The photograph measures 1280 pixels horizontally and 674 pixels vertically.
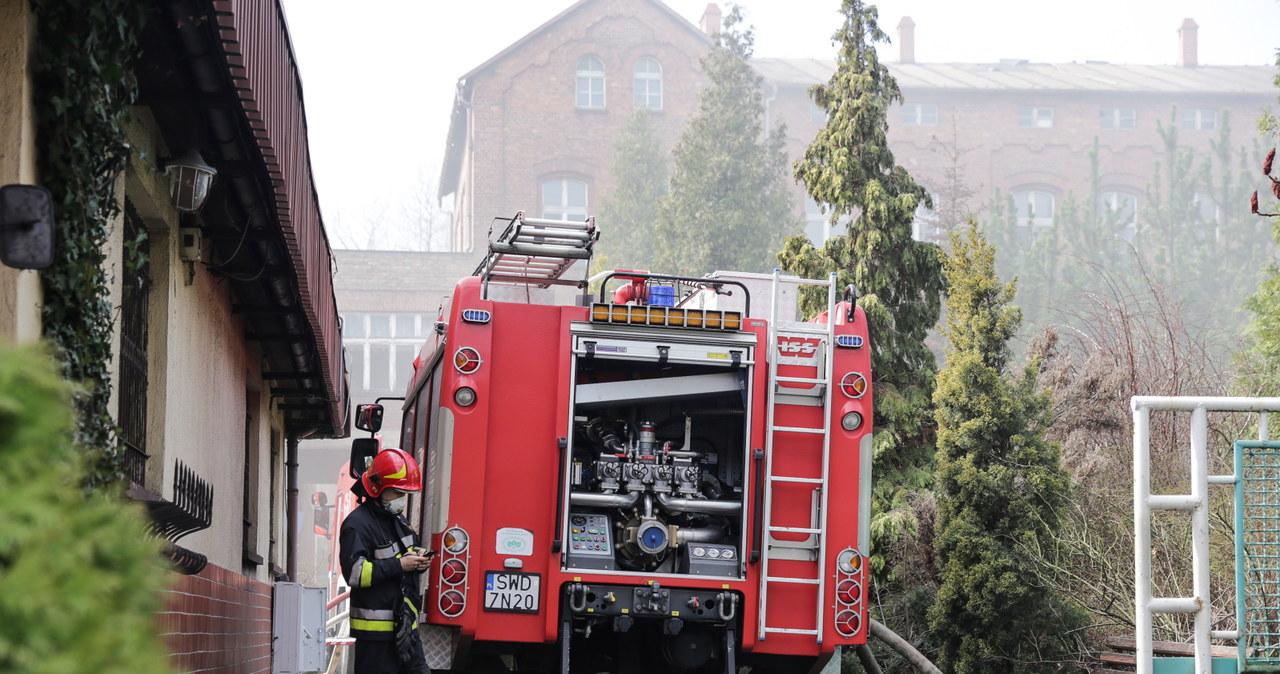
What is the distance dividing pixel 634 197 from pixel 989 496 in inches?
1767

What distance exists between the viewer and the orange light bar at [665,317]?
27.9ft

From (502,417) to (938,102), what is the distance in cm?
7123

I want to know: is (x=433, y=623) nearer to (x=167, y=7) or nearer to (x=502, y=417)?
(x=502, y=417)

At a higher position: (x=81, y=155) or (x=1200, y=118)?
(x=1200, y=118)

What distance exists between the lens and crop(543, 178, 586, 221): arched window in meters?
64.6

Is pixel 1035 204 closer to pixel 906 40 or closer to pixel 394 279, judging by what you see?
pixel 906 40

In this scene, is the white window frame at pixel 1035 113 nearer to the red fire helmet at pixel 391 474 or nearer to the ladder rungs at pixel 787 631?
the ladder rungs at pixel 787 631

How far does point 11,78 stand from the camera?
4.22 meters

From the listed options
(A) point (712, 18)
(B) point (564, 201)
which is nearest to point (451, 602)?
(B) point (564, 201)

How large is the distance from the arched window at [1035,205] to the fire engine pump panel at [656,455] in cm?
6892

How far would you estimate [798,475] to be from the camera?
8.66 m

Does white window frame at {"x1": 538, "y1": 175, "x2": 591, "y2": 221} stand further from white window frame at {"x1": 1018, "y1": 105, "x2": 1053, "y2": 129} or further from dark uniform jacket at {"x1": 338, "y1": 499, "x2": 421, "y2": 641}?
dark uniform jacket at {"x1": 338, "y1": 499, "x2": 421, "y2": 641}

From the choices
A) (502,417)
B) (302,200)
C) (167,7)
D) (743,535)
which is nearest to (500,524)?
(502,417)

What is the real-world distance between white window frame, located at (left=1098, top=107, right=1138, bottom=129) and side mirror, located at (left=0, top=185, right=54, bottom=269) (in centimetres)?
7837
